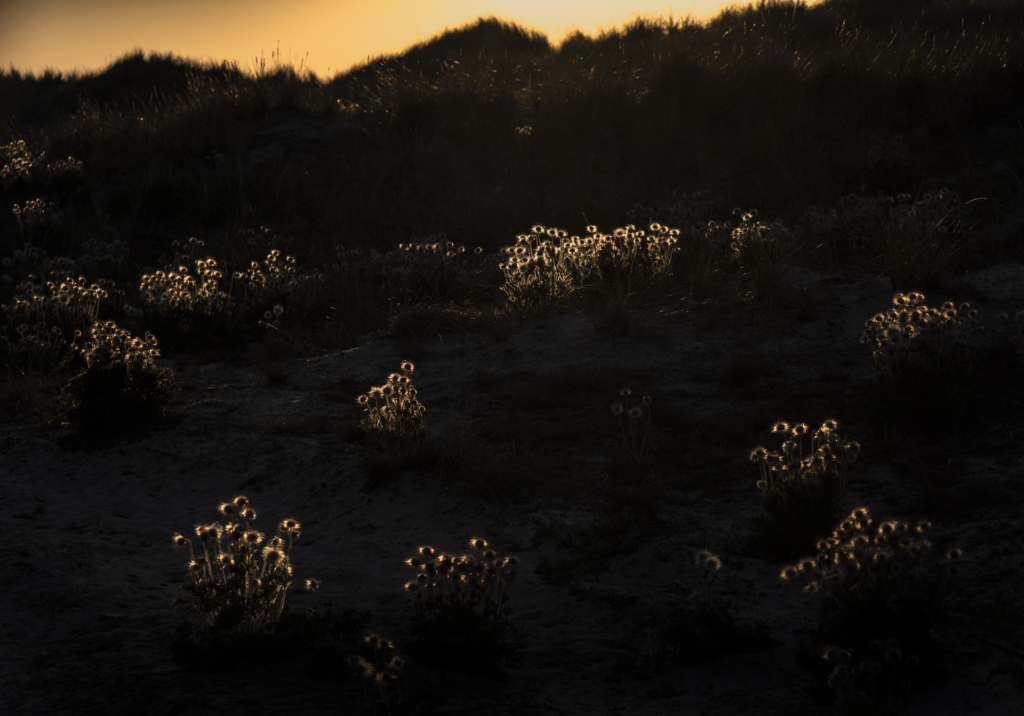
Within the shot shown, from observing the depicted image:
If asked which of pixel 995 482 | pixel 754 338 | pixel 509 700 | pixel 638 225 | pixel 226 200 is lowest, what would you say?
pixel 509 700

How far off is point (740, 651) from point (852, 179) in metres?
9.92

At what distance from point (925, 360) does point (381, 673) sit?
4.00 m

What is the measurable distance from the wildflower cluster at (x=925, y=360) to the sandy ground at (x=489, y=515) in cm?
25

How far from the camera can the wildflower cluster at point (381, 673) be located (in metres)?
2.55

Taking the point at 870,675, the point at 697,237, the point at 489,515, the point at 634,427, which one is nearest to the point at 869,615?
the point at 870,675

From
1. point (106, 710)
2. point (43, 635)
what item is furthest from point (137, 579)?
point (106, 710)

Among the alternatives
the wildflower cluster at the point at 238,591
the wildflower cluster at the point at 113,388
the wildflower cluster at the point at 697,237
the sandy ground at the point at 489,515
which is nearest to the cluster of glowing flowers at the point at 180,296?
the sandy ground at the point at 489,515

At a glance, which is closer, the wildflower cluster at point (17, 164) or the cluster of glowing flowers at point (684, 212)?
the cluster of glowing flowers at point (684, 212)

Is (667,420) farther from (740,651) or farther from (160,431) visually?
(160,431)

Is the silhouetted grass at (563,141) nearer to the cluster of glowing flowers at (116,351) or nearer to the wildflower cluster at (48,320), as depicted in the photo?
the wildflower cluster at (48,320)

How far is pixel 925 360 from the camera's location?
5.09 meters

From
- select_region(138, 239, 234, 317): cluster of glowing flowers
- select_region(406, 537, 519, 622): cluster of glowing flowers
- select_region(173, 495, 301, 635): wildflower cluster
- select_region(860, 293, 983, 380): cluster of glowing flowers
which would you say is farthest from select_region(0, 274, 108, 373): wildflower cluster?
select_region(860, 293, 983, 380): cluster of glowing flowers

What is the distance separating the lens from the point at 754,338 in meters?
6.81

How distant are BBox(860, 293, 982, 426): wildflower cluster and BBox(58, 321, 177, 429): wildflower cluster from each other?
5058mm
